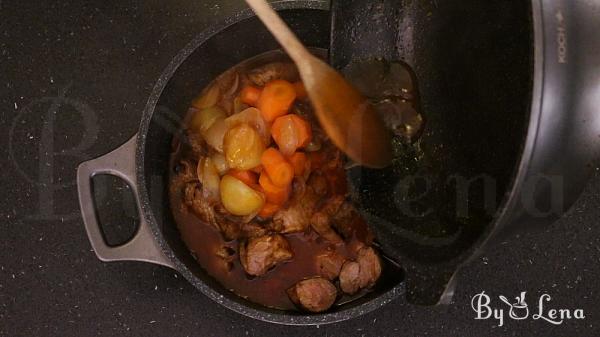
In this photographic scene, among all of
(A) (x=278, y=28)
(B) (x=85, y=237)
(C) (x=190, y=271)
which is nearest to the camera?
(A) (x=278, y=28)

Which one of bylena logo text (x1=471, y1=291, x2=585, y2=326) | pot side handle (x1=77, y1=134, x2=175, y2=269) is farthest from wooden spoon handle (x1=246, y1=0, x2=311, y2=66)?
bylena logo text (x1=471, y1=291, x2=585, y2=326)

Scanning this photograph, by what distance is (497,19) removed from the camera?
108 cm

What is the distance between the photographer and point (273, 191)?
1349mm

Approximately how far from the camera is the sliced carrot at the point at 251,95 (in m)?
1.41

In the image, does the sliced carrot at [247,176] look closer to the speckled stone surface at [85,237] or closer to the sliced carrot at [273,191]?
the sliced carrot at [273,191]

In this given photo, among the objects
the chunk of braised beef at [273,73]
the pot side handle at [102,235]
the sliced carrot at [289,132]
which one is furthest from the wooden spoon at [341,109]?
the pot side handle at [102,235]

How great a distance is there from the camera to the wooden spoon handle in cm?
114

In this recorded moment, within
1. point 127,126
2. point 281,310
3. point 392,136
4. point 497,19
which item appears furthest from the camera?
point 127,126

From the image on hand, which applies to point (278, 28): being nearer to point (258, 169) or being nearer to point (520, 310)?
point (258, 169)

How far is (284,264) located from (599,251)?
0.73m

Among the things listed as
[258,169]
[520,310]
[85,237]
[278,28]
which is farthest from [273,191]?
→ [520,310]

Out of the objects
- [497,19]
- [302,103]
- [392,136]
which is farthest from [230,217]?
[497,19]

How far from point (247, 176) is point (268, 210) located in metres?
0.10

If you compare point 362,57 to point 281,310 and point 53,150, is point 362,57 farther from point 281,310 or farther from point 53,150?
point 53,150
